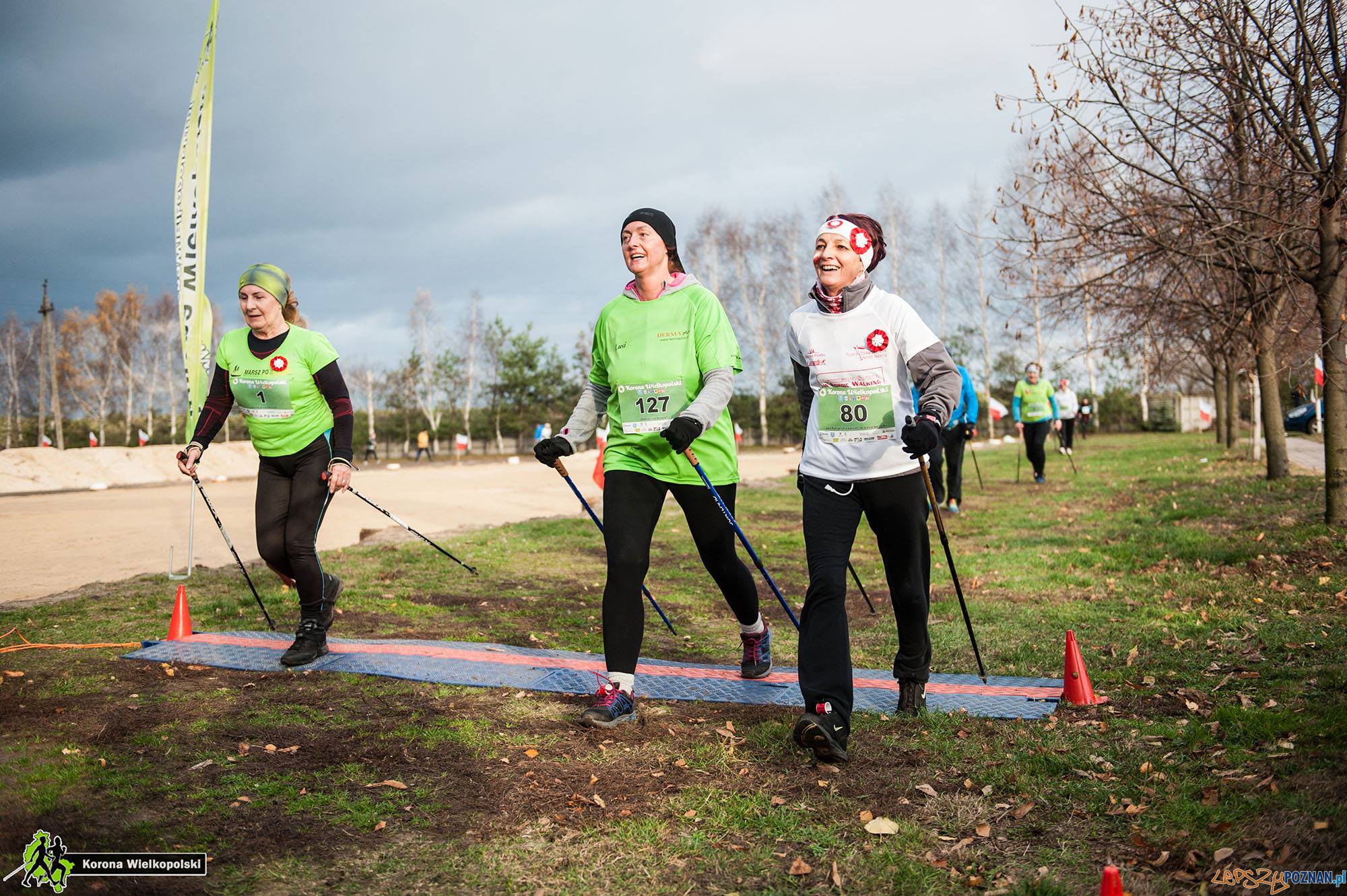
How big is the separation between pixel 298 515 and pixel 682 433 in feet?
8.68

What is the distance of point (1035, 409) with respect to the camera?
1666 cm

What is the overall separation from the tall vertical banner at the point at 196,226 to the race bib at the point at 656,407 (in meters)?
5.42

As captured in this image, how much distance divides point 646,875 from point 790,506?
44.7 feet

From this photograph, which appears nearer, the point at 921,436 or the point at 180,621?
the point at 921,436

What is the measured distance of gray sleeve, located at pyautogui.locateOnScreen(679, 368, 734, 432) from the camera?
4355 millimetres

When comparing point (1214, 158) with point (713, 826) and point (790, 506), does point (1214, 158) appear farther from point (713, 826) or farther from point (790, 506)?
point (713, 826)

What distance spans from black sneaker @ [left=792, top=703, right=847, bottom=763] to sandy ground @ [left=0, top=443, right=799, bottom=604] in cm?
607

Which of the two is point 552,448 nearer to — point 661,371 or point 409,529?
point 661,371

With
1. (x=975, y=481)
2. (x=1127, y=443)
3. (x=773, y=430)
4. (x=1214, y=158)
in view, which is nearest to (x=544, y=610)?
(x=1214, y=158)

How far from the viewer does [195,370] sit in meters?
8.37

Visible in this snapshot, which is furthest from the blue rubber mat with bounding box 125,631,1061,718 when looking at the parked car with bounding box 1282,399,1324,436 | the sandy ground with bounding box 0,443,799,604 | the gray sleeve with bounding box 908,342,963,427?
the parked car with bounding box 1282,399,1324,436

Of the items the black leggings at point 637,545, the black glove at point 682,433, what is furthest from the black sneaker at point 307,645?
the black glove at point 682,433

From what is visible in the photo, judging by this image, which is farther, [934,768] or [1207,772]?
[934,768]

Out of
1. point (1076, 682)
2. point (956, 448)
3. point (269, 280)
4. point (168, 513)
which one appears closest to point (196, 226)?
point (269, 280)
